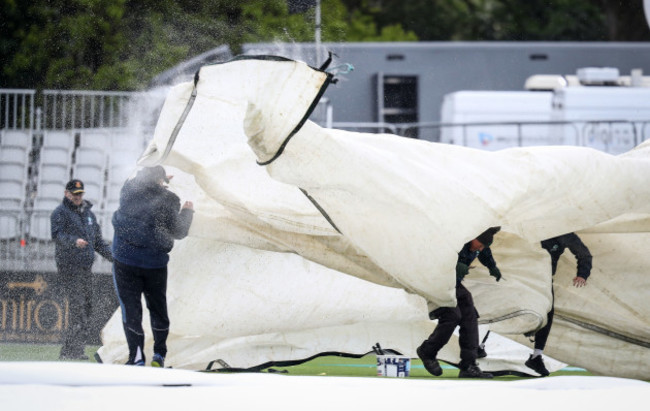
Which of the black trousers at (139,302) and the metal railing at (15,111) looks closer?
the black trousers at (139,302)

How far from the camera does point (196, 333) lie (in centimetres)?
746

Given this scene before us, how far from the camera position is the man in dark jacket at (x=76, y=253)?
8609 mm

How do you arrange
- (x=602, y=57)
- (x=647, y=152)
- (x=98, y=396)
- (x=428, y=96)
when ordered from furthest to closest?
(x=602, y=57) → (x=428, y=96) → (x=647, y=152) → (x=98, y=396)

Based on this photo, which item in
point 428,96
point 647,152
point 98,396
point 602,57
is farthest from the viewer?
point 602,57

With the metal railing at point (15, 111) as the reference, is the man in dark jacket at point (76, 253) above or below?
below

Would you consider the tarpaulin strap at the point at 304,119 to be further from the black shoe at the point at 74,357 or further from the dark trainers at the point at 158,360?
the black shoe at the point at 74,357

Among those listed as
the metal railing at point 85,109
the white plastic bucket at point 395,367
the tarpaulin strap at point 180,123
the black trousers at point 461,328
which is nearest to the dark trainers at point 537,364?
the black trousers at point 461,328

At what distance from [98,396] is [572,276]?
3.92 m

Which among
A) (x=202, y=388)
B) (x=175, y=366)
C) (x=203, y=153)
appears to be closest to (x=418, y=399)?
(x=202, y=388)

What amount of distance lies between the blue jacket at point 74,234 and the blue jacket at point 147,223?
5.09 ft

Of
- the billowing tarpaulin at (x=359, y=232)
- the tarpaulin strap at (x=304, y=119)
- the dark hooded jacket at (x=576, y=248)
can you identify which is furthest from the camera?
the dark hooded jacket at (x=576, y=248)

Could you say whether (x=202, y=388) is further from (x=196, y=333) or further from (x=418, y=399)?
(x=196, y=333)

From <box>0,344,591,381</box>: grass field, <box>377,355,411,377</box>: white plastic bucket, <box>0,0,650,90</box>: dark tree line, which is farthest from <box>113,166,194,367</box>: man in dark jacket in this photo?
<box>377,355,411,377</box>: white plastic bucket

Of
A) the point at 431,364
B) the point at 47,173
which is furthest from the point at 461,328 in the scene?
the point at 47,173
